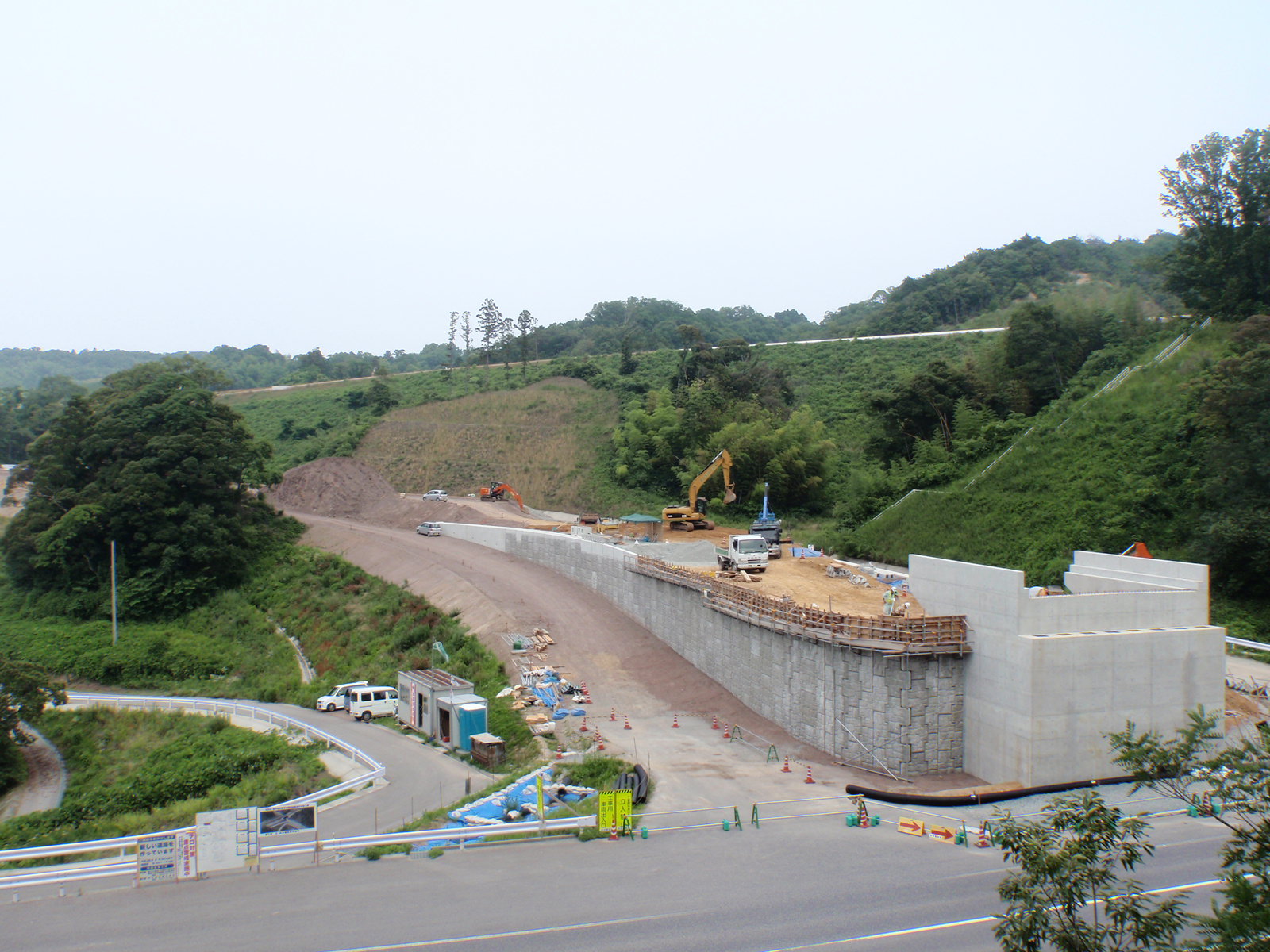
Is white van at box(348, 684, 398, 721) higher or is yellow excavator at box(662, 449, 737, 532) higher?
yellow excavator at box(662, 449, 737, 532)

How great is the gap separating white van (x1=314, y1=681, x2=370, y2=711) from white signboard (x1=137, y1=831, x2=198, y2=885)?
593 inches

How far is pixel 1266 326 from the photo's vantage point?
32.3 m

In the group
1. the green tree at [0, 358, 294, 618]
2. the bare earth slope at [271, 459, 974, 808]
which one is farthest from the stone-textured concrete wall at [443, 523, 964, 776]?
the green tree at [0, 358, 294, 618]

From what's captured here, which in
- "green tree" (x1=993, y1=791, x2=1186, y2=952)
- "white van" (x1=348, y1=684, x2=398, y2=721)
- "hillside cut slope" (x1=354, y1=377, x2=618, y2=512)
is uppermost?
"hillside cut slope" (x1=354, y1=377, x2=618, y2=512)

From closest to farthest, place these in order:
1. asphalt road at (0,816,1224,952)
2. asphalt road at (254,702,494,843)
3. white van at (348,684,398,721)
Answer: asphalt road at (0,816,1224,952) < asphalt road at (254,702,494,843) < white van at (348,684,398,721)

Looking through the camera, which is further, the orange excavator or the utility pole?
the orange excavator

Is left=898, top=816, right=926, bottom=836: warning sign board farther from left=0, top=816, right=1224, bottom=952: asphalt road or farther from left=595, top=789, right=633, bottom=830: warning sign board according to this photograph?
left=595, top=789, right=633, bottom=830: warning sign board

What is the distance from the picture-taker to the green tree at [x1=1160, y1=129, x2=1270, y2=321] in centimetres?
4047

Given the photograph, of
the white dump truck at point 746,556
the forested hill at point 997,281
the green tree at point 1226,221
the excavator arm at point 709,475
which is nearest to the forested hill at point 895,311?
the forested hill at point 997,281

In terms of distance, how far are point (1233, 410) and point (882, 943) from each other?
2596cm

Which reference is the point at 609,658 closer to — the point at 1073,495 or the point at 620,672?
the point at 620,672

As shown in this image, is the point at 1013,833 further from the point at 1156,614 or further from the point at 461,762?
the point at 461,762

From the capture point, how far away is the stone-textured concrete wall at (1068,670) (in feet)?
62.2

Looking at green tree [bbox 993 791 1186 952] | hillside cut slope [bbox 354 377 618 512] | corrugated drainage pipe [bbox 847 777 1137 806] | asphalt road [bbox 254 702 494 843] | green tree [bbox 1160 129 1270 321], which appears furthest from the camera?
hillside cut slope [bbox 354 377 618 512]
